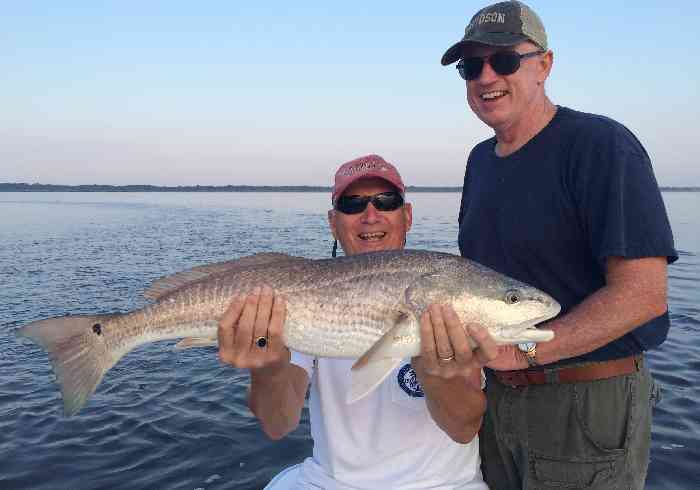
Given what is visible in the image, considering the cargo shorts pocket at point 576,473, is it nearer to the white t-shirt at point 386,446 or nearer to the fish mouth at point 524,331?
the white t-shirt at point 386,446

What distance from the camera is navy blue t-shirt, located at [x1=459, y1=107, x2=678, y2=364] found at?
3.21 meters

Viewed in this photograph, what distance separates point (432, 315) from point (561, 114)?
1.86 m

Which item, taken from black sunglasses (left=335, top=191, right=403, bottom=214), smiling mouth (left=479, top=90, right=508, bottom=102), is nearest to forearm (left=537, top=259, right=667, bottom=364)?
smiling mouth (left=479, top=90, right=508, bottom=102)

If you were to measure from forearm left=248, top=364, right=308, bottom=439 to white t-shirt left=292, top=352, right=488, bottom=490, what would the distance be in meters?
0.20

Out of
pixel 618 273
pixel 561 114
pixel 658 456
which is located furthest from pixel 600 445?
pixel 658 456

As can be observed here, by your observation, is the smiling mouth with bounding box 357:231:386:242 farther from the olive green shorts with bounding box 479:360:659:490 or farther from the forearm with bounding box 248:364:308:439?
the olive green shorts with bounding box 479:360:659:490

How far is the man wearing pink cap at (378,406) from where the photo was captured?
3.35 metres

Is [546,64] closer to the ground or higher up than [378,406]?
higher up

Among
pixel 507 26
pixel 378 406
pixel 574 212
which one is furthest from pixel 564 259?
pixel 507 26

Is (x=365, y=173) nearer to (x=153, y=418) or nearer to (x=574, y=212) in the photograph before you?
(x=574, y=212)

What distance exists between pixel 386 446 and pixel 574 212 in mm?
2040

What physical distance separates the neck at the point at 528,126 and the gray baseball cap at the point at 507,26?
1.55 ft

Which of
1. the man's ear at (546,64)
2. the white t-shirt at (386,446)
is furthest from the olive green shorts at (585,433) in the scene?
the man's ear at (546,64)

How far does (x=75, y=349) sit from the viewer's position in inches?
148
